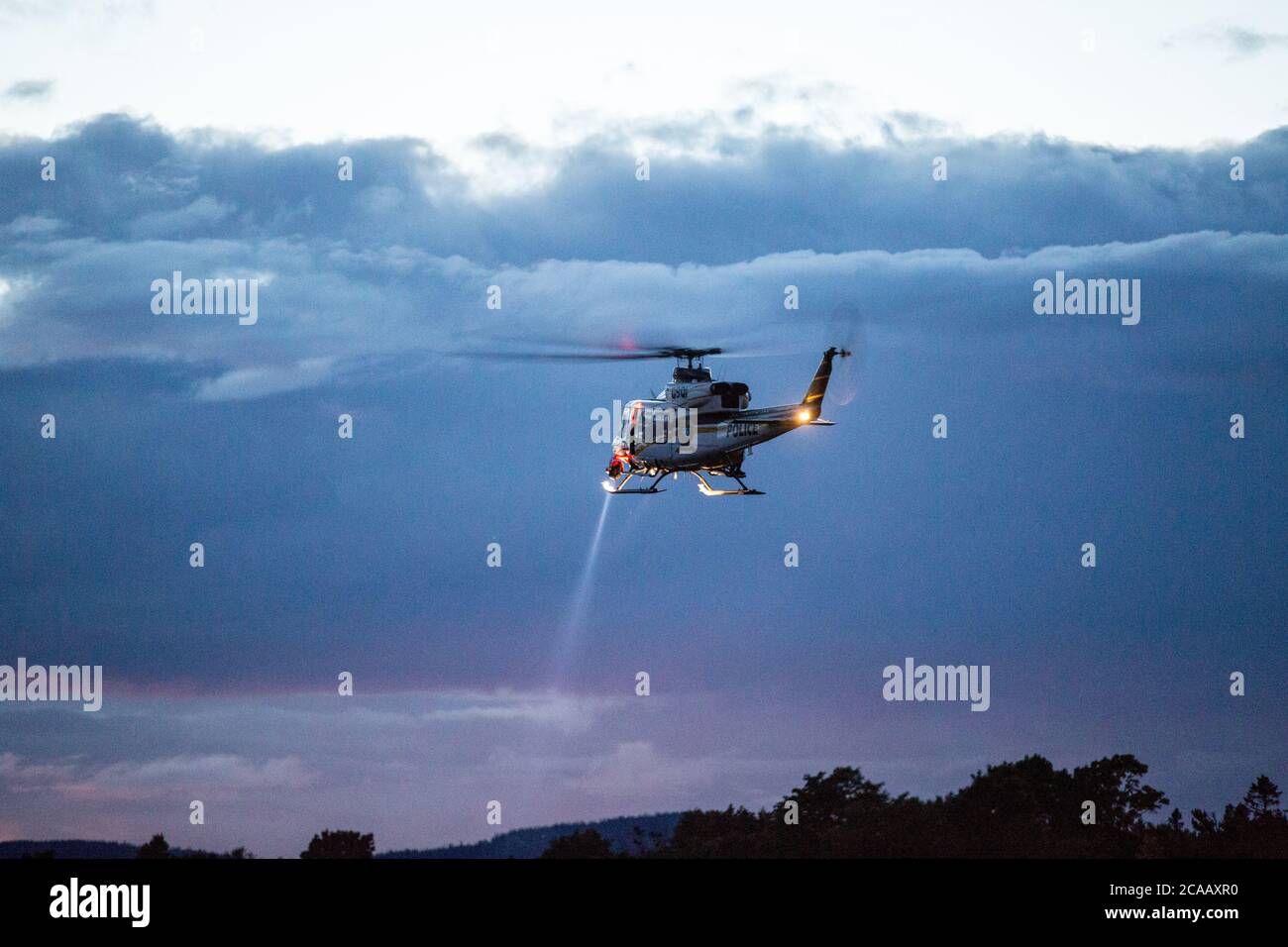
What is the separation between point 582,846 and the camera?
18912 centimetres

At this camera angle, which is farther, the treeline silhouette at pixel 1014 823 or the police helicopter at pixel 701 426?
the treeline silhouette at pixel 1014 823

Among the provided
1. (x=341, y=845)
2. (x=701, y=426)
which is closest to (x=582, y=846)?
(x=341, y=845)

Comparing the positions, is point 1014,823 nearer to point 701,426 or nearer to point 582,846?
point 582,846

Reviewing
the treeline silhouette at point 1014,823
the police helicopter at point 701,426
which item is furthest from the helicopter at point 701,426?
the treeline silhouette at point 1014,823

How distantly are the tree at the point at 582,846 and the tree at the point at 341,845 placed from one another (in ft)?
55.3

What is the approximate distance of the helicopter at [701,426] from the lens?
94.8 m

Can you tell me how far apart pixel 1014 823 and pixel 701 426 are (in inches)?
3332

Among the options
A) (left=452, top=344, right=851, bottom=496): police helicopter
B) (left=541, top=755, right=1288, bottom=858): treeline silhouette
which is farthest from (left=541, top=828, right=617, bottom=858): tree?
(left=452, top=344, right=851, bottom=496): police helicopter

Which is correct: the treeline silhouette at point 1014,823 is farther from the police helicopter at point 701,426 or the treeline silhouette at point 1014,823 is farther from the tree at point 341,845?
the police helicopter at point 701,426
